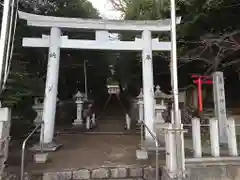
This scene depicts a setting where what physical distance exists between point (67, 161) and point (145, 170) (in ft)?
6.24

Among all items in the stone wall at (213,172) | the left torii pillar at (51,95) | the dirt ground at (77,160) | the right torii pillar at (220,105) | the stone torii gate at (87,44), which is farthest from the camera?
the right torii pillar at (220,105)

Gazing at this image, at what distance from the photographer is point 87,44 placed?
715 cm

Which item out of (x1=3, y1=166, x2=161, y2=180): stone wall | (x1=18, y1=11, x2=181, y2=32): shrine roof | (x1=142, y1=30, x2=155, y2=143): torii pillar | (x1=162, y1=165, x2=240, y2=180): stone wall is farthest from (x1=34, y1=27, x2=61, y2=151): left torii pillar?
(x1=162, y1=165, x2=240, y2=180): stone wall

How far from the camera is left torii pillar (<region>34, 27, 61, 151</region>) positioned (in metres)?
6.59

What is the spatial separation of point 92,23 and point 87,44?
0.70 metres

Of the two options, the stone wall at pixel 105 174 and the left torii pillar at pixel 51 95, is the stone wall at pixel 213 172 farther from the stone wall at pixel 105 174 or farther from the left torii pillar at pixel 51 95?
the left torii pillar at pixel 51 95

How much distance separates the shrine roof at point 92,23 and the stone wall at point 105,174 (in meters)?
4.47

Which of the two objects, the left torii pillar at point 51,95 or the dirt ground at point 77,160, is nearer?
the dirt ground at point 77,160

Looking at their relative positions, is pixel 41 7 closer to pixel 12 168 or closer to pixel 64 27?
pixel 64 27

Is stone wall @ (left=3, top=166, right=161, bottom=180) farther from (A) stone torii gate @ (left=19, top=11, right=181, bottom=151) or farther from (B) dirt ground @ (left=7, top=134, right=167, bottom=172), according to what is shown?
(A) stone torii gate @ (left=19, top=11, right=181, bottom=151)

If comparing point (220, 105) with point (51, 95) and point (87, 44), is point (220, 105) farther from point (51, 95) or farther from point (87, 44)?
point (51, 95)

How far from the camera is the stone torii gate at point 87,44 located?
6828 mm

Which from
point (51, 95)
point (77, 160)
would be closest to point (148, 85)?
point (51, 95)

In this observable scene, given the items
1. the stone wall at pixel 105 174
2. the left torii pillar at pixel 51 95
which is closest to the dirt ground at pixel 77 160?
the stone wall at pixel 105 174
